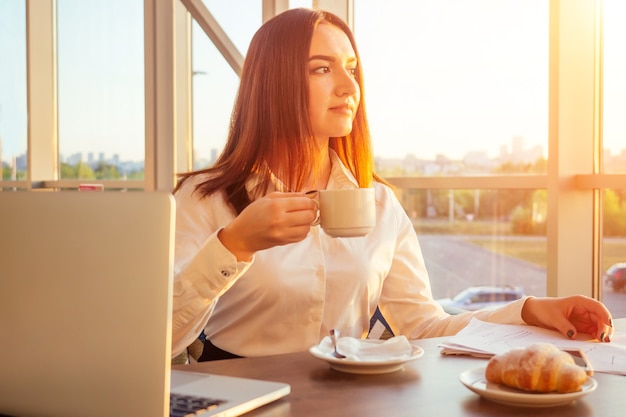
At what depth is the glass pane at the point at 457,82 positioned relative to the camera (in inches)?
105

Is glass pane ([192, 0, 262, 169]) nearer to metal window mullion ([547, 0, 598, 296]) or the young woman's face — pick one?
metal window mullion ([547, 0, 598, 296])

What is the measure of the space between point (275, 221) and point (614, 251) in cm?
155

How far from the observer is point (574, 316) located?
146cm

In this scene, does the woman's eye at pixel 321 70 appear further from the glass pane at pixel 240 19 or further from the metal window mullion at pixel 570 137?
the glass pane at pixel 240 19

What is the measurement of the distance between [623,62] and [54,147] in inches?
188

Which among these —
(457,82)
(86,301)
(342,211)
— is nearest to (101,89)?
(457,82)

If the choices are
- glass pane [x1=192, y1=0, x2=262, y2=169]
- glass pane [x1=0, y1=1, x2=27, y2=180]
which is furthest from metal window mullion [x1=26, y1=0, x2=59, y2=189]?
glass pane [x1=192, y1=0, x2=262, y2=169]

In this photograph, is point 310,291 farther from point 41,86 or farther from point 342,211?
point 41,86

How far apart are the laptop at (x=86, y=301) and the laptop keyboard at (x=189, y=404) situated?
121mm

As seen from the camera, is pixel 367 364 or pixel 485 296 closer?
pixel 367 364

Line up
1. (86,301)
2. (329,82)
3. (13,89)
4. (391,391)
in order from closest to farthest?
(86,301), (391,391), (329,82), (13,89)

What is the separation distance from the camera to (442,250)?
3.13 m

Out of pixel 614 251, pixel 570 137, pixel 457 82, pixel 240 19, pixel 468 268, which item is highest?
pixel 240 19

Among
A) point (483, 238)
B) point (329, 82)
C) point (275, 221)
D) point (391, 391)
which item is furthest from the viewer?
point (483, 238)
